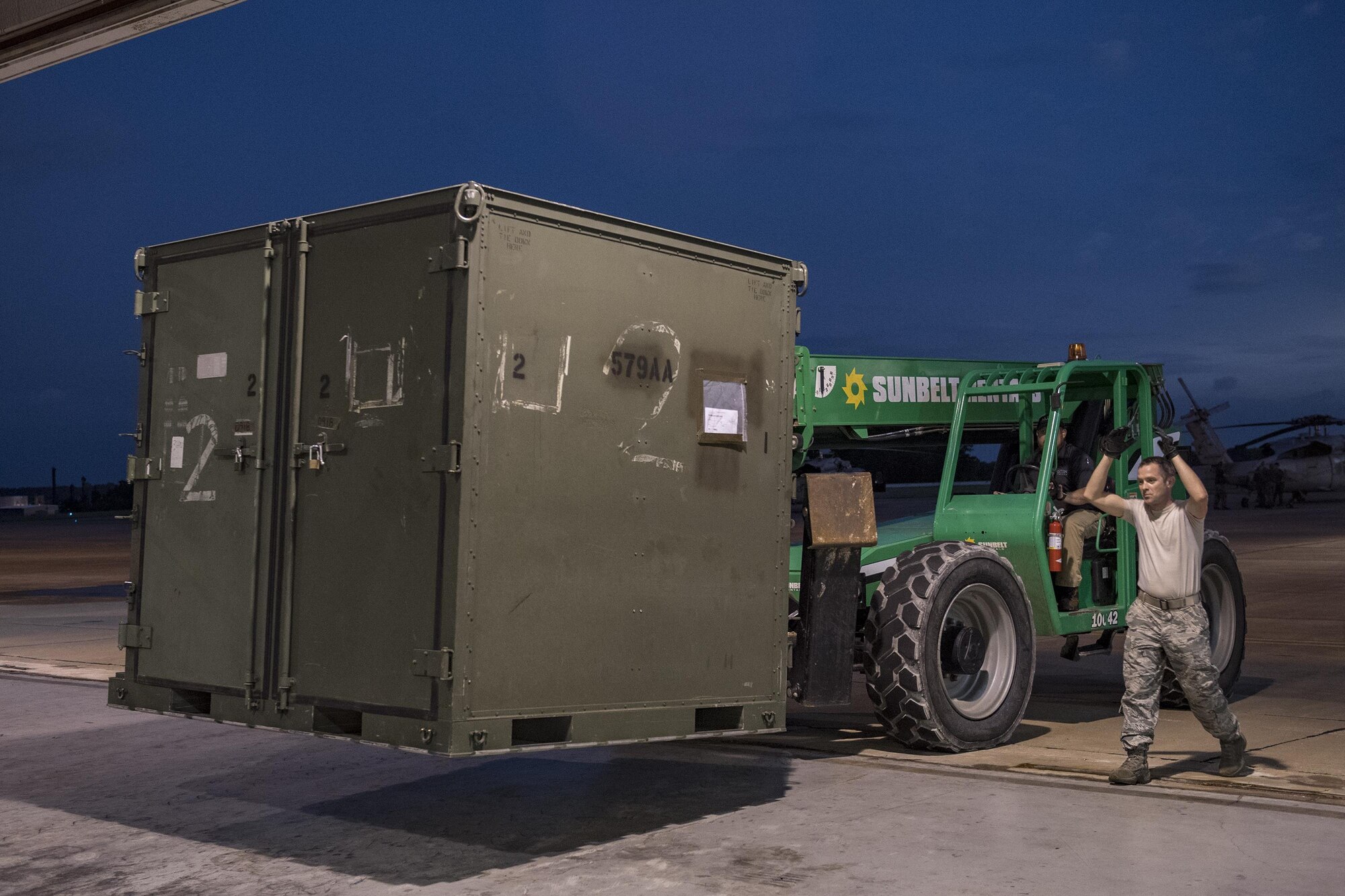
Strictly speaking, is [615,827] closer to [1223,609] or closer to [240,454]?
[240,454]

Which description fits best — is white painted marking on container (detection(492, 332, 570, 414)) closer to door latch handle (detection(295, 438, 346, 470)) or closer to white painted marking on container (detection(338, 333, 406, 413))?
white painted marking on container (detection(338, 333, 406, 413))

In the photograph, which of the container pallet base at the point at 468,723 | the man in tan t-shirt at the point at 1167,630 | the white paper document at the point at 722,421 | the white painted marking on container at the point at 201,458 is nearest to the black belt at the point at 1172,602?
the man in tan t-shirt at the point at 1167,630

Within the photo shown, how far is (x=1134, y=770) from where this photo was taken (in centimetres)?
744

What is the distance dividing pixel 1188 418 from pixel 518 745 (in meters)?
58.4

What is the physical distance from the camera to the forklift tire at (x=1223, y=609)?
10695 mm

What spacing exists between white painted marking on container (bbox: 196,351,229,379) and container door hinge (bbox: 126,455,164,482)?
0.56 metres

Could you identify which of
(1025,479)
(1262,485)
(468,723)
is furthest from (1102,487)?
(1262,485)

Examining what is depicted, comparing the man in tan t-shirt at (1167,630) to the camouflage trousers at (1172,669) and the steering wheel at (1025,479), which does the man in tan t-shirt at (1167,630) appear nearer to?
the camouflage trousers at (1172,669)

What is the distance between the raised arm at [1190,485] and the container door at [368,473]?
4.15 m

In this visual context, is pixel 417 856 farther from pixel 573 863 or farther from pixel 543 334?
pixel 543 334

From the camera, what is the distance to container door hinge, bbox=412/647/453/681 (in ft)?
18.8

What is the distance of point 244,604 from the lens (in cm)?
663

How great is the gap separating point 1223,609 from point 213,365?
8.08m

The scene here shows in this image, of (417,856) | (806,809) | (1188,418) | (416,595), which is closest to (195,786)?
(417,856)
